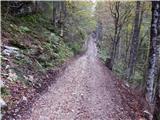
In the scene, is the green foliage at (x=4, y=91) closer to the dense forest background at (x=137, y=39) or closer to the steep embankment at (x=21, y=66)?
the steep embankment at (x=21, y=66)

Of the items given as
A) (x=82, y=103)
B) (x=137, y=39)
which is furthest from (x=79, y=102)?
(x=137, y=39)

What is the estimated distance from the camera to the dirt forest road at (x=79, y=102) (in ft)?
23.2

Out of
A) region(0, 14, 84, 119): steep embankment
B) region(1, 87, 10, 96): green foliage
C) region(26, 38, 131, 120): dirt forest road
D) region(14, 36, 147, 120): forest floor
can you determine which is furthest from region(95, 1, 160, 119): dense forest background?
region(1, 87, 10, 96): green foliage

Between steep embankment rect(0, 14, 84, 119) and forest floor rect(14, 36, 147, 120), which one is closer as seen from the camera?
steep embankment rect(0, 14, 84, 119)

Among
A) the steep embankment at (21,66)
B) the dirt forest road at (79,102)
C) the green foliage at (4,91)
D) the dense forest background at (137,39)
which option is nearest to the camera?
the green foliage at (4,91)

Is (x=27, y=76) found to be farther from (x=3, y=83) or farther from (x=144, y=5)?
(x=144, y=5)

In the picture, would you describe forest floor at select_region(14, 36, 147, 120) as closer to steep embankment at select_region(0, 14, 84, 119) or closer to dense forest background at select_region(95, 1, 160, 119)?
steep embankment at select_region(0, 14, 84, 119)

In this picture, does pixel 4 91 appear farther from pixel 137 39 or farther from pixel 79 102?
pixel 137 39

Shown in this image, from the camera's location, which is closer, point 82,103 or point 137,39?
point 82,103

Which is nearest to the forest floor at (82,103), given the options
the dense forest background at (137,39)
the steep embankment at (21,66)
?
the steep embankment at (21,66)

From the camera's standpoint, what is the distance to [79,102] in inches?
320

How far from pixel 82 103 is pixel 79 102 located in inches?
4.4

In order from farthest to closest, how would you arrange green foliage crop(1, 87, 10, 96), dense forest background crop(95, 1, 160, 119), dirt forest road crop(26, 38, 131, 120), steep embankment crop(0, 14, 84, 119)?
dense forest background crop(95, 1, 160, 119) → dirt forest road crop(26, 38, 131, 120) → steep embankment crop(0, 14, 84, 119) → green foliage crop(1, 87, 10, 96)

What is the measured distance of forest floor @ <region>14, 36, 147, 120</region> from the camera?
707 centimetres
